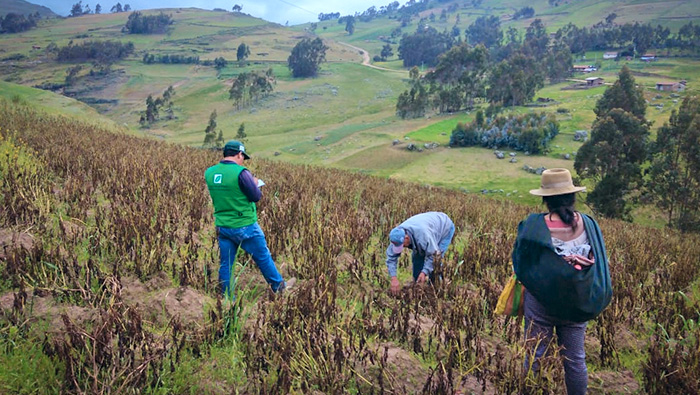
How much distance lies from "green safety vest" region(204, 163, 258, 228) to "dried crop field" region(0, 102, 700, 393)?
600 millimetres

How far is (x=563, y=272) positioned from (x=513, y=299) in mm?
679

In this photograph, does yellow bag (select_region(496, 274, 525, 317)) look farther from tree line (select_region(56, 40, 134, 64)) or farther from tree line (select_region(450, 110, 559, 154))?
tree line (select_region(56, 40, 134, 64))

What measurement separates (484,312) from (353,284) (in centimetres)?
167

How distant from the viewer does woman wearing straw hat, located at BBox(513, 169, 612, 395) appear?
3.15m

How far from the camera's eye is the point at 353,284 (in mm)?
5605

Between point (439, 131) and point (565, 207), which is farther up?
point (565, 207)

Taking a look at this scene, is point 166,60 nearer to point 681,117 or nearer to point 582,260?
point 681,117

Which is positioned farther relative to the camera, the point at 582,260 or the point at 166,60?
the point at 166,60

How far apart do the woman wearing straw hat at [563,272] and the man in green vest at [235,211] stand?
2695 mm

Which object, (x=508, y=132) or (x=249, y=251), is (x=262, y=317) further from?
(x=508, y=132)

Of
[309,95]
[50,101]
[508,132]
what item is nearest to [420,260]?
[50,101]

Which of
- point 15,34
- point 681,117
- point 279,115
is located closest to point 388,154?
point 681,117

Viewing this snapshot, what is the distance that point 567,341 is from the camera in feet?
11.2

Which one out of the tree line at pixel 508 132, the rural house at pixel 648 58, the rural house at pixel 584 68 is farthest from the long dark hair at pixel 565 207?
the rural house at pixel 648 58
